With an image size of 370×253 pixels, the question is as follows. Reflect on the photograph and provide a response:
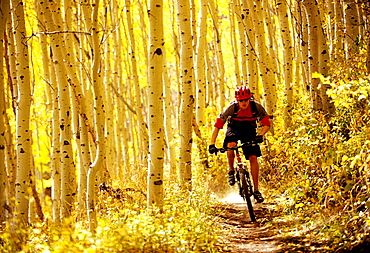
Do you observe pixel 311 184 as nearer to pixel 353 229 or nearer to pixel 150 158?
pixel 353 229

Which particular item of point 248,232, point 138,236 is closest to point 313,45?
point 248,232

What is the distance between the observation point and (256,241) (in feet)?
20.6

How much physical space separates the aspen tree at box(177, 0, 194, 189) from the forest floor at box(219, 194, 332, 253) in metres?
1.18

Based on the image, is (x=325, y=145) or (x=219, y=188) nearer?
(x=325, y=145)

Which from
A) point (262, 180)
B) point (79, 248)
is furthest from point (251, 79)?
point (79, 248)

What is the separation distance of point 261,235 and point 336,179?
1.50 meters

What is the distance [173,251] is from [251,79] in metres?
7.90

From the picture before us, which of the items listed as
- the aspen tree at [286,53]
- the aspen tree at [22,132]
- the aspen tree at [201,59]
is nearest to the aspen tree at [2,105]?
the aspen tree at [22,132]

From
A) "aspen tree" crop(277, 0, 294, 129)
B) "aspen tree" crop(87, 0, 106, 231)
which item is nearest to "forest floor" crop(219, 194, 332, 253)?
"aspen tree" crop(87, 0, 106, 231)

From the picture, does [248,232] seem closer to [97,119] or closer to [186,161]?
[186,161]

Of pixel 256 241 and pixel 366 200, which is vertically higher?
pixel 366 200

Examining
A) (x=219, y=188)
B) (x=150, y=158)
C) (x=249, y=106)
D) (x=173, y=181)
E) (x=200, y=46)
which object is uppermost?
(x=200, y=46)

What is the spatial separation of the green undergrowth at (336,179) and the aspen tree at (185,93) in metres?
1.99

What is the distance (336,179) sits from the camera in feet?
18.5
